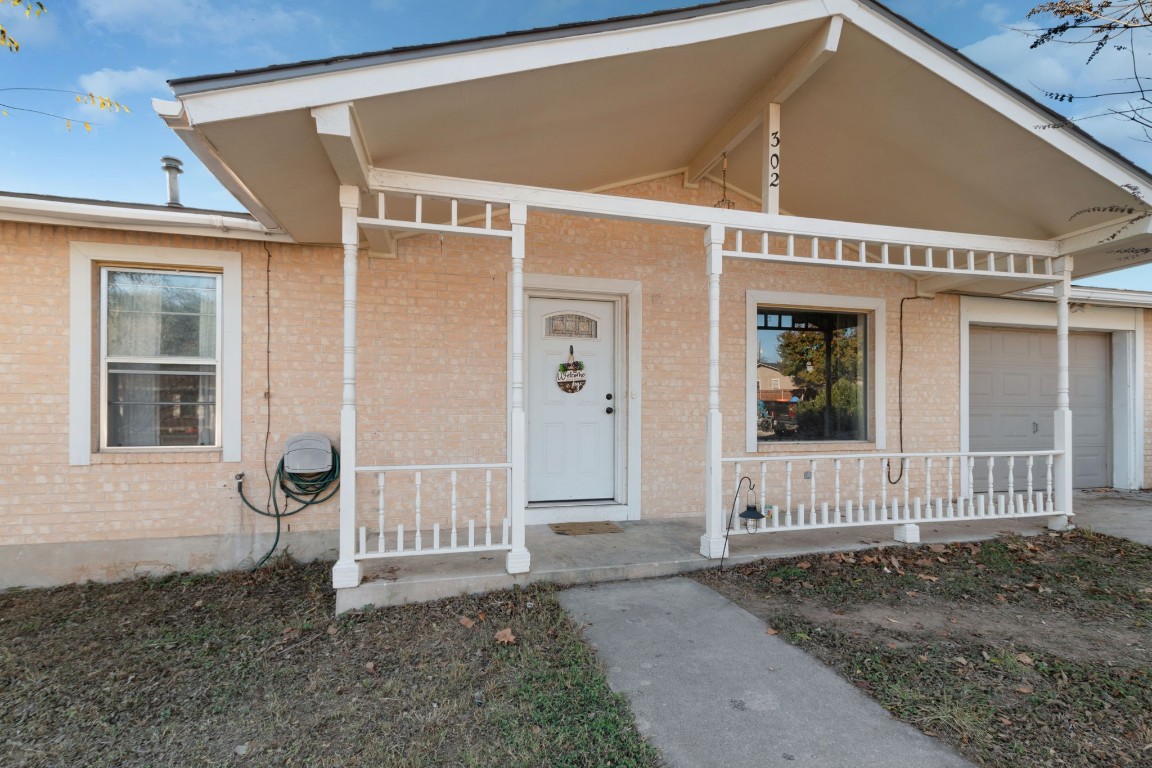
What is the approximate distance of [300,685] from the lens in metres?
2.54

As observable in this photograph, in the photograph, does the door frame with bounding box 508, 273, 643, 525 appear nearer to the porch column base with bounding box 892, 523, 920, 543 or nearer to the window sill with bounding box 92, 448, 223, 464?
the porch column base with bounding box 892, 523, 920, 543

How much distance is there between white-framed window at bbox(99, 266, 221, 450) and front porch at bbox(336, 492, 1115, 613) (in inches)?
75.7

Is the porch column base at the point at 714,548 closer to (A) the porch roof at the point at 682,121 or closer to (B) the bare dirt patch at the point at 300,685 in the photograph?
(B) the bare dirt patch at the point at 300,685

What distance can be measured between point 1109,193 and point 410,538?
5752mm

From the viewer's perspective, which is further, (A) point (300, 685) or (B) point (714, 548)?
(B) point (714, 548)

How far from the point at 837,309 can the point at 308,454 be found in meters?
4.99

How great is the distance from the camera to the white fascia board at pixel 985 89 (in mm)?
3443

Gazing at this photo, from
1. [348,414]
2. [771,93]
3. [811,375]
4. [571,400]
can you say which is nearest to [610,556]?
[571,400]

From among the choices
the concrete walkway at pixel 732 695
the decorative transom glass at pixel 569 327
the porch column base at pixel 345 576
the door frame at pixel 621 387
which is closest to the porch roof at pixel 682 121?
the door frame at pixel 621 387

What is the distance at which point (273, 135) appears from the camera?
2811 millimetres

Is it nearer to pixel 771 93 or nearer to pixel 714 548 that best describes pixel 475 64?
pixel 771 93

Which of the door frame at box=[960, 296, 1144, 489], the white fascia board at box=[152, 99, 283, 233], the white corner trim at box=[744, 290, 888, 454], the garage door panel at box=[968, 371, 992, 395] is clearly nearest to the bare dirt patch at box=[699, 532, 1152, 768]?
the white corner trim at box=[744, 290, 888, 454]

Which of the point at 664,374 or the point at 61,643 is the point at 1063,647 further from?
the point at 61,643

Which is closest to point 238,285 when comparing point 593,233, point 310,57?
point 310,57
